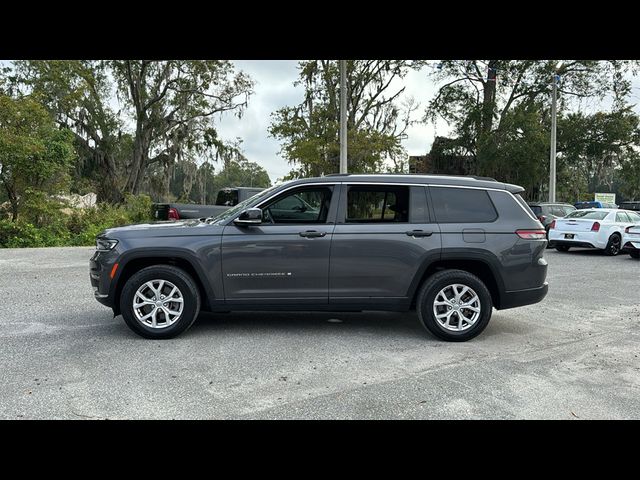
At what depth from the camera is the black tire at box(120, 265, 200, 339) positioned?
5.44 metres

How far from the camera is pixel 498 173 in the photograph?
29094 mm

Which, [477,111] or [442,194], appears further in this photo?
[477,111]

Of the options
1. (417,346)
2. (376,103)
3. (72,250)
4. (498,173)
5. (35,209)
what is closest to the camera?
(417,346)

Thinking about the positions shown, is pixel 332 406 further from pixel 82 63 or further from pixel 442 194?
pixel 82 63

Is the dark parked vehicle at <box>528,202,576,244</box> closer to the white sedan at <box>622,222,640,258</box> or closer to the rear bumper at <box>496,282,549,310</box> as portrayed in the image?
the white sedan at <box>622,222,640,258</box>

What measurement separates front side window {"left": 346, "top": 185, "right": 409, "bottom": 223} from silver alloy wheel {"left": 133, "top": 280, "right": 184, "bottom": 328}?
220 cm

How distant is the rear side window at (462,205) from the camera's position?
18.8 ft

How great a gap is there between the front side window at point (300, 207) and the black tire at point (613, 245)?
12.0 metres

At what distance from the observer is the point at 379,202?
19.2 ft

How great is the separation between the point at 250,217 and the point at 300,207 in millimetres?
639

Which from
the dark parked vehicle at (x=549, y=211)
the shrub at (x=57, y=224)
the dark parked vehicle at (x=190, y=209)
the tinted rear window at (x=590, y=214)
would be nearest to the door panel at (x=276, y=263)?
the dark parked vehicle at (x=190, y=209)

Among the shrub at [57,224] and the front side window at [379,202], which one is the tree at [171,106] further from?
the front side window at [379,202]
